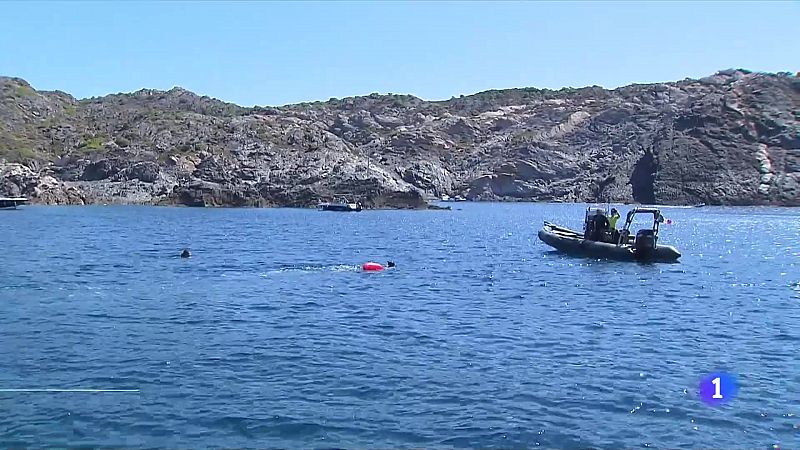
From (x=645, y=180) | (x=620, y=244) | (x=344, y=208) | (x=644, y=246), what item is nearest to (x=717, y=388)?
(x=644, y=246)

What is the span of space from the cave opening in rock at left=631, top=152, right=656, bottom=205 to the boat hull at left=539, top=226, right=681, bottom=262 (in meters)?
111

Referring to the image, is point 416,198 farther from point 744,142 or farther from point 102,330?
point 102,330

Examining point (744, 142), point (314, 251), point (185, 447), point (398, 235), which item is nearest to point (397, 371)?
point (185, 447)

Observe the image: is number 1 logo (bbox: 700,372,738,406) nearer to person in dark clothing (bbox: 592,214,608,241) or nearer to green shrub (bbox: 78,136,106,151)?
person in dark clothing (bbox: 592,214,608,241)

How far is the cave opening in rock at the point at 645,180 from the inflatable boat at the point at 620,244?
364 ft

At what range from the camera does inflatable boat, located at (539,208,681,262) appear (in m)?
46.1

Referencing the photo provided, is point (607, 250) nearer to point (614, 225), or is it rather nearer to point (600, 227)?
point (600, 227)

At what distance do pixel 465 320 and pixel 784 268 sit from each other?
97.0 ft

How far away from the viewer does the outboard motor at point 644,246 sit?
4578 cm

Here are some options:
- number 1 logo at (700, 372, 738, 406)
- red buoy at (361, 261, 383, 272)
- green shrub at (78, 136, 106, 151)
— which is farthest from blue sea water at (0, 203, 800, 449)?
green shrub at (78, 136, 106, 151)

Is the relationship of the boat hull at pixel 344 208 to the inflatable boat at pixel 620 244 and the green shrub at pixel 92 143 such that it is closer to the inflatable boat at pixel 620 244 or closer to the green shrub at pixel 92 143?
the green shrub at pixel 92 143

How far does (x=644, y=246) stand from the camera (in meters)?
45.8

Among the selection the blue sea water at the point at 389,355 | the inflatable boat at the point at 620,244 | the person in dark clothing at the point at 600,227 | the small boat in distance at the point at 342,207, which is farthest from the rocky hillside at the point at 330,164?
the blue sea water at the point at 389,355

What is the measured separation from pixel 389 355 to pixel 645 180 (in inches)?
5942
